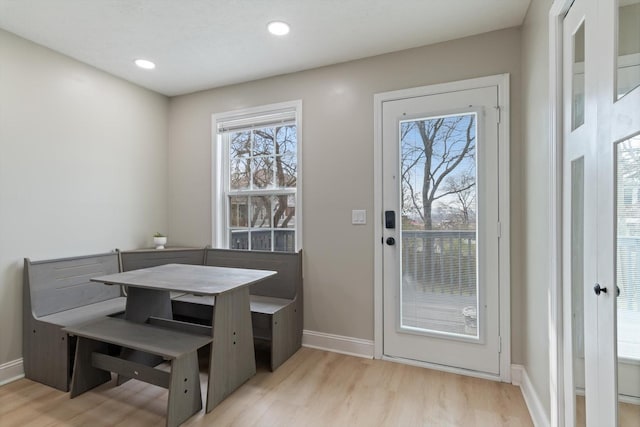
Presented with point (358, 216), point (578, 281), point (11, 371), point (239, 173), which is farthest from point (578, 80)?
point (11, 371)

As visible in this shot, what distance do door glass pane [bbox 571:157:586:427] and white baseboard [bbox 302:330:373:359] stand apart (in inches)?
60.8

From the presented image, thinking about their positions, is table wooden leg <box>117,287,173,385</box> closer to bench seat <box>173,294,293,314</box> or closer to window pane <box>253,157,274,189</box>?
bench seat <box>173,294,293,314</box>

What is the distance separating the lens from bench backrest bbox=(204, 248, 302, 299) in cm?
283

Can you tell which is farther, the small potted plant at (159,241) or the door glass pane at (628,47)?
the small potted plant at (159,241)

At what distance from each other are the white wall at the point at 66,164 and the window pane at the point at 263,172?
3.74 ft

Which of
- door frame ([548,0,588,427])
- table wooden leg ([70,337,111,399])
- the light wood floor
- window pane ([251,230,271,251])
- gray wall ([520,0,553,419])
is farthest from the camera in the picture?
window pane ([251,230,271,251])

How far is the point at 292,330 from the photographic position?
2.70m

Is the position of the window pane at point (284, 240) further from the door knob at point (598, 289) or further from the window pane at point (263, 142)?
the door knob at point (598, 289)

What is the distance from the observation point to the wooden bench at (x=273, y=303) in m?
2.51

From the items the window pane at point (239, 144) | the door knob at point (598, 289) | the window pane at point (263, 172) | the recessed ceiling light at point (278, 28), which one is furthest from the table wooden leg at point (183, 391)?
the recessed ceiling light at point (278, 28)

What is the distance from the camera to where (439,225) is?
8.00 feet

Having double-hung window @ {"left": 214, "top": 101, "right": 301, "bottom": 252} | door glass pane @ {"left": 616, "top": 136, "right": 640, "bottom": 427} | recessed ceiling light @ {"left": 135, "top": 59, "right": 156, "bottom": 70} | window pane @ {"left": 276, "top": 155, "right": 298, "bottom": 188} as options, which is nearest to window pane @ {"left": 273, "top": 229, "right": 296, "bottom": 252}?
double-hung window @ {"left": 214, "top": 101, "right": 301, "bottom": 252}

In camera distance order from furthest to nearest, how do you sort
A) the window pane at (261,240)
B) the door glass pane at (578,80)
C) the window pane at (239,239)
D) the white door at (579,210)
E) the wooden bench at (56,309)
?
the window pane at (239,239) → the window pane at (261,240) → the wooden bench at (56,309) → the door glass pane at (578,80) → the white door at (579,210)

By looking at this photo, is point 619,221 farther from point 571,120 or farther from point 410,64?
point 410,64
